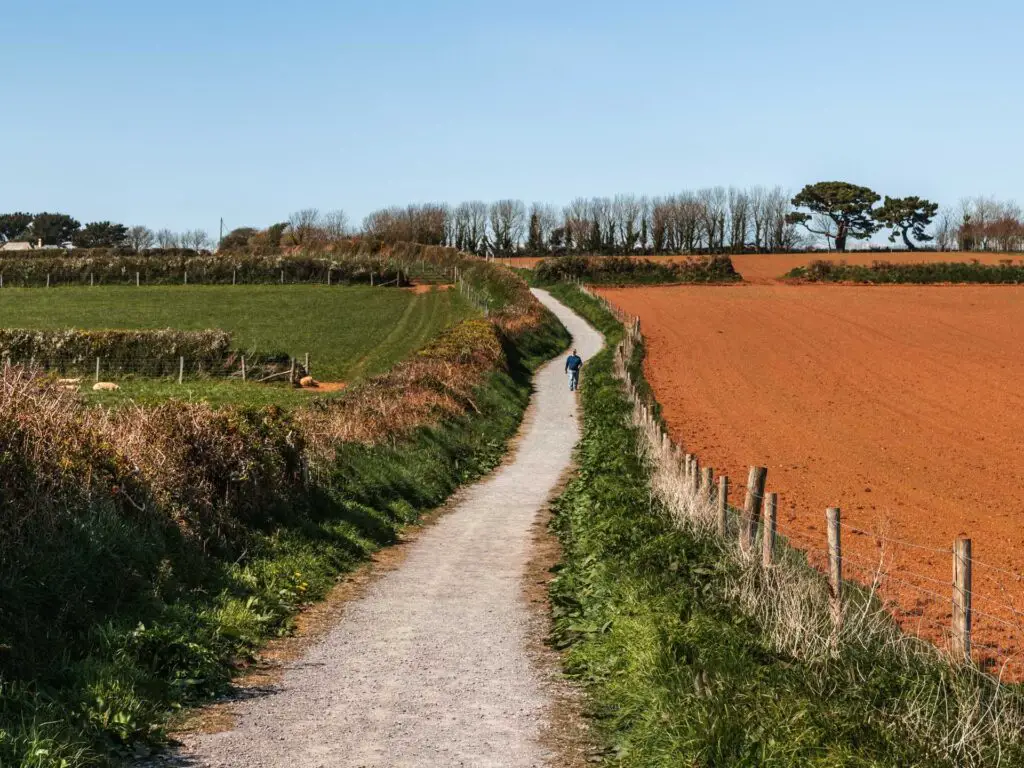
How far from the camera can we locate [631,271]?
10625 centimetres

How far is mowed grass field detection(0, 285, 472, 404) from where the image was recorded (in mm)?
44875

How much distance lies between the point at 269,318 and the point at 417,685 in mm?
61354

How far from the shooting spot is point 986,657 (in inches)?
480

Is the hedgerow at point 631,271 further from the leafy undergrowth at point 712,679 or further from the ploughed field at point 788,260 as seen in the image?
the leafy undergrowth at point 712,679

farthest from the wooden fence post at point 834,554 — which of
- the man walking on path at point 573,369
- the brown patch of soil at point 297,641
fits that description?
the man walking on path at point 573,369

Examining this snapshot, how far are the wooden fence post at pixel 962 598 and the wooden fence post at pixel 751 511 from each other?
3589mm

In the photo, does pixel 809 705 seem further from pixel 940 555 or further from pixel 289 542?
pixel 940 555

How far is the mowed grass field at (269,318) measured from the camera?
147 feet

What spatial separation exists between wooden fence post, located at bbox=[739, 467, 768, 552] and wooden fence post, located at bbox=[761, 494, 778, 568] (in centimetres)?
48

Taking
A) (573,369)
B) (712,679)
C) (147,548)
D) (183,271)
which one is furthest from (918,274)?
(712,679)

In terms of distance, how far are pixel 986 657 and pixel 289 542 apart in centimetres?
895

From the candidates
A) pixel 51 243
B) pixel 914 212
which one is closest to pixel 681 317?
pixel 914 212

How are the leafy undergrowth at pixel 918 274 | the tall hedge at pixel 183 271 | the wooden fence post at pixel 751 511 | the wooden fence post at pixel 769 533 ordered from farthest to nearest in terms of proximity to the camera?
the leafy undergrowth at pixel 918 274
the tall hedge at pixel 183 271
the wooden fence post at pixel 751 511
the wooden fence post at pixel 769 533

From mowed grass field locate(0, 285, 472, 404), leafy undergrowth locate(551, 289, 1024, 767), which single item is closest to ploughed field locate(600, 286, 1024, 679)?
leafy undergrowth locate(551, 289, 1024, 767)
